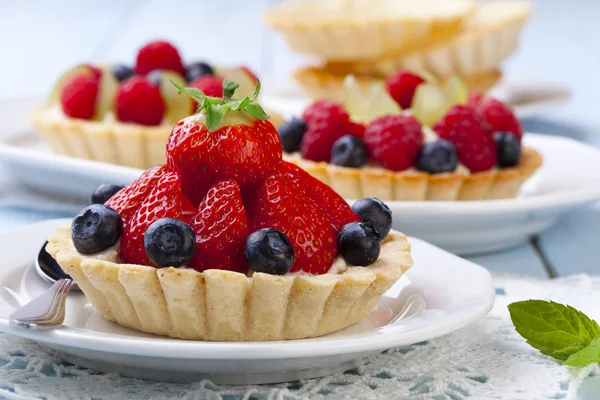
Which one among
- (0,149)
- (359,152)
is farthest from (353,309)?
(0,149)

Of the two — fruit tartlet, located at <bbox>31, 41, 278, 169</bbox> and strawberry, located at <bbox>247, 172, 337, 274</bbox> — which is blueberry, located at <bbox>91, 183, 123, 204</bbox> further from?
fruit tartlet, located at <bbox>31, 41, 278, 169</bbox>

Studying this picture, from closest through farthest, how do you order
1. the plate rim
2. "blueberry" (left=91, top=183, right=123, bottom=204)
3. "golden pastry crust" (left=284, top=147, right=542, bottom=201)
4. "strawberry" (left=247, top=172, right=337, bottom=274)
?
the plate rim
"strawberry" (left=247, top=172, right=337, bottom=274)
"blueberry" (left=91, top=183, right=123, bottom=204)
"golden pastry crust" (left=284, top=147, right=542, bottom=201)

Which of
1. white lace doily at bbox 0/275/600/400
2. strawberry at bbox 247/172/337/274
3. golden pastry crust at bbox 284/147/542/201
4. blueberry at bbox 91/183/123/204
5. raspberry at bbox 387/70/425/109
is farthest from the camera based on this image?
raspberry at bbox 387/70/425/109

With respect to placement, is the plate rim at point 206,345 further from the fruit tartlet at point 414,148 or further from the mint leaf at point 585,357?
the fruit tartlet at point 414,148

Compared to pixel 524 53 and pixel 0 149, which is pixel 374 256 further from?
pixel 524 53

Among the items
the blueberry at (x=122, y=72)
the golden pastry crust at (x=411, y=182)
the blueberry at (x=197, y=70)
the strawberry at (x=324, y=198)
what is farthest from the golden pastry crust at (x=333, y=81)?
the strawberry at (x=324, y=198)

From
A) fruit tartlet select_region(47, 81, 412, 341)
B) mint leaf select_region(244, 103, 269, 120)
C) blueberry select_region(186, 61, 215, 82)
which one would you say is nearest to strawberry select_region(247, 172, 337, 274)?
fruit tartlet select_region(47, 81, 412, 341)
